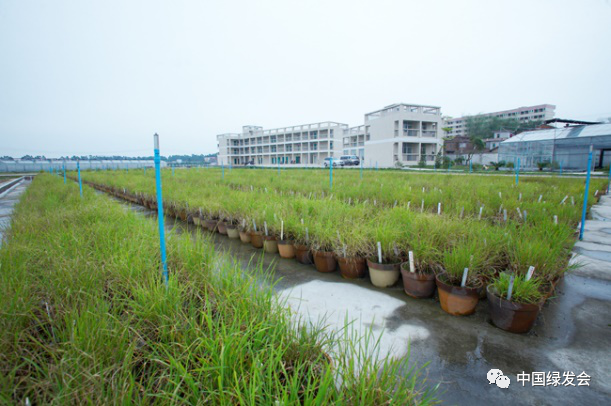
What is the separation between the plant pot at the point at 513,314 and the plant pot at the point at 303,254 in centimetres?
193

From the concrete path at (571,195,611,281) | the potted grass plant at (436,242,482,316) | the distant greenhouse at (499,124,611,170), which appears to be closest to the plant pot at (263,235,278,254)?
the potted grass plant at (436,242,482,316)

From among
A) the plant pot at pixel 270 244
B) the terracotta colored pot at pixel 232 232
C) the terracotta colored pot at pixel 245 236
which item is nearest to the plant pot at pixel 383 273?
the plant pot at pixel 270 244

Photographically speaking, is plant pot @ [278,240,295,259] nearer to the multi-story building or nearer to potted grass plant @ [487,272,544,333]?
potted grass plant @ [487,272,544,333]

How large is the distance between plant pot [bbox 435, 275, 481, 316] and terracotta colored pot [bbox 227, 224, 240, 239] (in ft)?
10.5

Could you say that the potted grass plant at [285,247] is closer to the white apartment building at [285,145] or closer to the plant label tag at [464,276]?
the plant label tag at [464,276]

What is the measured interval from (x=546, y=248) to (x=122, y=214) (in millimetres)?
4913

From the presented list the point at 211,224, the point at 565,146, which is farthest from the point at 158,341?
the point at 565,146

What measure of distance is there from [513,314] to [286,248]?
8.00 feet

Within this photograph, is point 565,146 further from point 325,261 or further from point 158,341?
point 158,341

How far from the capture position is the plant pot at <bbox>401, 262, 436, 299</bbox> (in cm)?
266

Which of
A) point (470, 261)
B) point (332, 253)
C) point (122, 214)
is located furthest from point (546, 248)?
point (122, 214)

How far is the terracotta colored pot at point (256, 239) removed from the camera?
13.8 feet

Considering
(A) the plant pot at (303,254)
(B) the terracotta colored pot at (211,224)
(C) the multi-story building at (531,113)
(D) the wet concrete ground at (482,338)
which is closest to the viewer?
(D) the wet concrete ground at (482,338)

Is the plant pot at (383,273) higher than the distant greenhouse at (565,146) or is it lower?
lower
